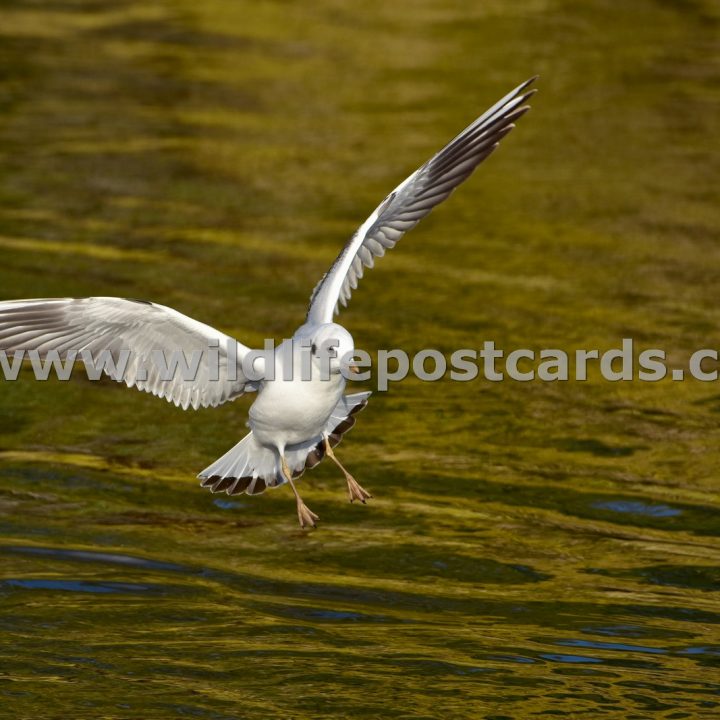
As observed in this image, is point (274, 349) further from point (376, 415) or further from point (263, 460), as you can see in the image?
point (376, 415)

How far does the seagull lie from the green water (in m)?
0.88

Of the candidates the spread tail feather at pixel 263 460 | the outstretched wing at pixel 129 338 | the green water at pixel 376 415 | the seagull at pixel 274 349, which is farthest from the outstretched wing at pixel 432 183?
the green water at pixel 376 415

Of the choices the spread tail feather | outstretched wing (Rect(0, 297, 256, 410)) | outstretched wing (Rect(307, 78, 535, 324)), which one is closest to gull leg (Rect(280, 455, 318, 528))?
the spread tail feather

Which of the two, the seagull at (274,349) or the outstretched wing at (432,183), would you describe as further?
the outstretched wing at (432,183)

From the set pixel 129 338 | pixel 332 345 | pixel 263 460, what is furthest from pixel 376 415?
pixel 332 345

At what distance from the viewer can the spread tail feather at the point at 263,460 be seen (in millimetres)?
8844

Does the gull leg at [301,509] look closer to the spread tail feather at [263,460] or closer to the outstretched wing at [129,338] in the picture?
the spread tail feather at [263,460]

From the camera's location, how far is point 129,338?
8.27m

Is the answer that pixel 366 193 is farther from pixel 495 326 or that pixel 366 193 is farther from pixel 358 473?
pixel 358 473

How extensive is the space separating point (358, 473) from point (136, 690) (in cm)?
315

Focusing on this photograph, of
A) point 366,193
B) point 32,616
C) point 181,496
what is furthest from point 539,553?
point 366,193

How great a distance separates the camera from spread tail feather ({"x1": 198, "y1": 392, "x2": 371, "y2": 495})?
29.0ft

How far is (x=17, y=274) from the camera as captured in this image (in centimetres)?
1351

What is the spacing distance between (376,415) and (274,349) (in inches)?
128
